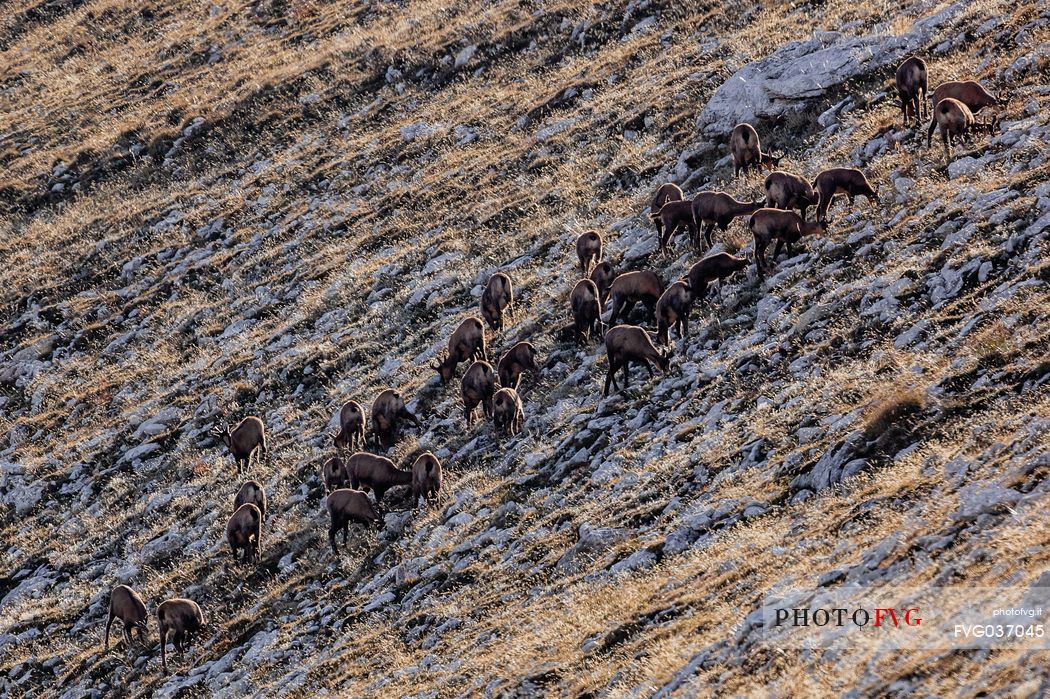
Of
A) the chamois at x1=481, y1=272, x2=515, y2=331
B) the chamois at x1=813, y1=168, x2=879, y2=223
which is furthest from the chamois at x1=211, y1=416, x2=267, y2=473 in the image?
the chamois at x1=813, y1=168, x2=879, y2=223

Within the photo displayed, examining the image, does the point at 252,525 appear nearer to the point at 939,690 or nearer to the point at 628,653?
the point at 628,653

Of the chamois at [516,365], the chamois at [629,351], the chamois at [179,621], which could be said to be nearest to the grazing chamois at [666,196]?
the chamois at [516,365]

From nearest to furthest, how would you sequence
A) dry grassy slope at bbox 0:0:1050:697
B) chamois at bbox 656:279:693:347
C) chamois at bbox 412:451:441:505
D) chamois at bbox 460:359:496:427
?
dry grassy slope at bbox 0:0:1050:697, chamois at bbox 412:451:441:505, chamois at bbox 656:279:693:347, chamois at bbox 460:359:496:427

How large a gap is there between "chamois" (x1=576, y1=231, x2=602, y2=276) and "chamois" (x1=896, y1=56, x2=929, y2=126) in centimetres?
725

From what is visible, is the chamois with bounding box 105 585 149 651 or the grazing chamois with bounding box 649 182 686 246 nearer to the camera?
the chamois with bounding box 105 585 149 651

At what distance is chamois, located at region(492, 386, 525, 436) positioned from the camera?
791 inches

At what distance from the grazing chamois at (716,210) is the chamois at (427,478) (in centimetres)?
755

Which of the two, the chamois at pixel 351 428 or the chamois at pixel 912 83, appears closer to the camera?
the chamois at pixel 351 428

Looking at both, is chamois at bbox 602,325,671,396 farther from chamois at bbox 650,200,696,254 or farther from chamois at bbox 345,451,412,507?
chamois at bbox 650,200,696,254

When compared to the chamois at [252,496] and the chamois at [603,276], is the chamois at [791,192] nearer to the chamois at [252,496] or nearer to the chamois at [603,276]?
the chamois at [603,276]

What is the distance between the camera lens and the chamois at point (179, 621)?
60.5 ft

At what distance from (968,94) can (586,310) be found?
949 cm

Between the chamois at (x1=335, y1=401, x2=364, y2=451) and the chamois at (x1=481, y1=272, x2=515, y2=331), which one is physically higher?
the chamois at (x1=481, y1=272, x2=515, y2=331)

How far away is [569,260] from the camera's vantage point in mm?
26766
